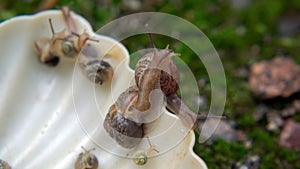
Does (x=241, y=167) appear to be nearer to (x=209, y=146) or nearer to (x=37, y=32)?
(x=209, y=146)

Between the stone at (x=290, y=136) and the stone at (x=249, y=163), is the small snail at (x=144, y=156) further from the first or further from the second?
the stone at (x=290, y=136)

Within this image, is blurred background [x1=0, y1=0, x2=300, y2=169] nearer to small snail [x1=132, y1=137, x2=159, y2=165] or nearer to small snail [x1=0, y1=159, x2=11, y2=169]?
small snail [x1=132, y1=137, x2=159, y2=165]

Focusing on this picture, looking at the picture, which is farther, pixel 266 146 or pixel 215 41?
pixel 215 41

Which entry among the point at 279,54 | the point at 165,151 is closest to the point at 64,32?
the point at 165,151

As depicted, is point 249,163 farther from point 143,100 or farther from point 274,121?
point 143,100

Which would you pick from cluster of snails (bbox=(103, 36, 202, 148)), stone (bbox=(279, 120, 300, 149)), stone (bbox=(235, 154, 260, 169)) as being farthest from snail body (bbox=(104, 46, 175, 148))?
stone (bbox=(279, 120, 300, 149))
